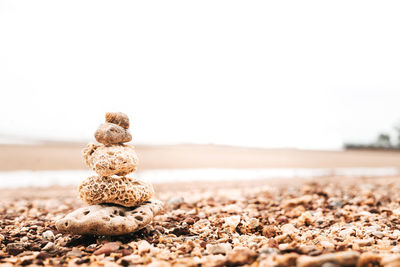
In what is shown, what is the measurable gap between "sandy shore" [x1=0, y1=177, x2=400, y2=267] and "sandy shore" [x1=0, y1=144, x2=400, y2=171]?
24.7 feet

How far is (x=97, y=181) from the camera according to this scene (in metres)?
3.24

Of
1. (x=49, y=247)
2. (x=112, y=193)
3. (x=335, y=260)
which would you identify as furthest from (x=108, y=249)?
(x=335, y=260)

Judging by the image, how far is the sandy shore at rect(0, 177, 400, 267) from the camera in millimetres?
2139

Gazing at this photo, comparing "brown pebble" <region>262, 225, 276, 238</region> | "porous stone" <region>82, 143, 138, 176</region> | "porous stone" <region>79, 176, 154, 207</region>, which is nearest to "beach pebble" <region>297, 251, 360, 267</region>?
"brown pebble" <region>262, 225, 276, 238</region>

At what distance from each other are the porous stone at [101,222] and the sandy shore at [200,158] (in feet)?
30.4

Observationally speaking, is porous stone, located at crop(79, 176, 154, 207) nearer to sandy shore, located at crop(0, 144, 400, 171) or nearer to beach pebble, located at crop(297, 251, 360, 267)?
beach pebble, located at crop(297, 251, 360, 267)

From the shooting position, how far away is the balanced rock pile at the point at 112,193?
2896 millimetres

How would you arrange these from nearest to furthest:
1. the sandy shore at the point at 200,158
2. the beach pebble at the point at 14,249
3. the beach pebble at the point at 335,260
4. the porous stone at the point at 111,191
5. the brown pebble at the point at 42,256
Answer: the beach pebble at the point at 335,260 → the brown pebble at the point at 42,256 → the beach pebble at the point at 14,249 → the porous stone at the point at 111,191 → the sandy shore at the point at 200,158

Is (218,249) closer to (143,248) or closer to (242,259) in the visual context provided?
(242,259)

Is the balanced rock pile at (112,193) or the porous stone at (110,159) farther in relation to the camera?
the porous stone at (110,159)

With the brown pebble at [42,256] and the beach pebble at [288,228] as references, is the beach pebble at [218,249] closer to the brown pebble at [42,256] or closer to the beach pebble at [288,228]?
the beach pebble at [288,228]

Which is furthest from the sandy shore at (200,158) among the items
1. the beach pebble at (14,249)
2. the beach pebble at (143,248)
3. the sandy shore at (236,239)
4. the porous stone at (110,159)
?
the beach pebble at (143,248)

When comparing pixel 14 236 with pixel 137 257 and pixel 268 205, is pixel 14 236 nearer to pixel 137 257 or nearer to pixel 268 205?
pixel 137 257

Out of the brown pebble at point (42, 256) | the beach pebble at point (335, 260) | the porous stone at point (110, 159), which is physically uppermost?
the porous stone at point (110, 159)
